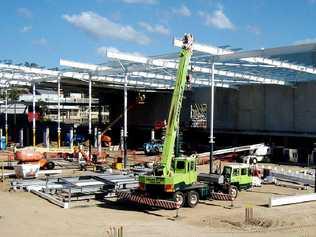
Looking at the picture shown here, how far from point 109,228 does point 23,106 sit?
202 feet

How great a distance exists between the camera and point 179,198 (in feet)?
73.4

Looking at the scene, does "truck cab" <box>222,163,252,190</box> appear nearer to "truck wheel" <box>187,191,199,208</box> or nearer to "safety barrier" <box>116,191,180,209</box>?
"truck wheel" <box>187,191,199,208</box>

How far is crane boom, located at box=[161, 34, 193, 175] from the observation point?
22.1 meters

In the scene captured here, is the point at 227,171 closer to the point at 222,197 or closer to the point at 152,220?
the point at 222,197

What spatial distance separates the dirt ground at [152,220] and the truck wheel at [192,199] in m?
0.31

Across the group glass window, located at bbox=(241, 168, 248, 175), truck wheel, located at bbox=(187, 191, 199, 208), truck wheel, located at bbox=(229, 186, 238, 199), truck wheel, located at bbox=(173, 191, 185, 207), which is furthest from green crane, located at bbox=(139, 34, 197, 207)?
glass window, located at bbox=(241, 168, 248, 175)

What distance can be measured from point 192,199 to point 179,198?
2.58ft

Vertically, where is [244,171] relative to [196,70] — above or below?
below

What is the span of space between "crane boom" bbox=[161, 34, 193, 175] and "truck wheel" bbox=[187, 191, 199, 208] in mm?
1593

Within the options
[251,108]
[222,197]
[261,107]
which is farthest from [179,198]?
[251,108]

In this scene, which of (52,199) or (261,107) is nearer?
(52,199)

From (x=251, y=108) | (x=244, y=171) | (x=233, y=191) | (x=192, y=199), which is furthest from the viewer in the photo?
(x=251, y=108)

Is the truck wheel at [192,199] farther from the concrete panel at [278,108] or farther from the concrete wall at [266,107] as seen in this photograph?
the concrete panel at [278,108]

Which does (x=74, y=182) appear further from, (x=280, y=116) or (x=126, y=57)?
(x=280, y=116)
